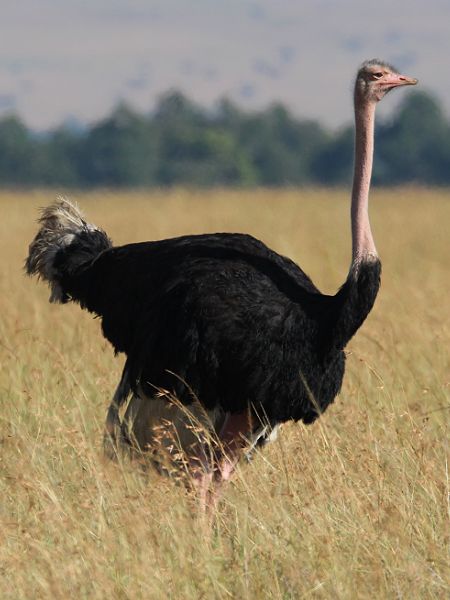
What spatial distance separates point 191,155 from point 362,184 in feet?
221

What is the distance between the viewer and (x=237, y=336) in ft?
15.6

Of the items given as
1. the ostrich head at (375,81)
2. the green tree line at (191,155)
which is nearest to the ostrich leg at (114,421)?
the ostrich head at (375,81)

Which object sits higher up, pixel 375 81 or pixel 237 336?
pixel 375 81

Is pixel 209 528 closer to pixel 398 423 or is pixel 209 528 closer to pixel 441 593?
pixel 441 593

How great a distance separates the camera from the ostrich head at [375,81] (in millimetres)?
5102

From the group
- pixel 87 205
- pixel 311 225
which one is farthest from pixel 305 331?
pixel 87 205

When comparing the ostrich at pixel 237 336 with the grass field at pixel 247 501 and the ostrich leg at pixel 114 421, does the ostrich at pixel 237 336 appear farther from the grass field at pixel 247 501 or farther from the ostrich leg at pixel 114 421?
the grass field at pixel 247 501

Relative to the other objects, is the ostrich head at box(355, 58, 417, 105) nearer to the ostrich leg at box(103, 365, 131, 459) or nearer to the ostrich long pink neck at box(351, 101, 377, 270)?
the ostrich long pink neck at box(351, 101, 377, 270)

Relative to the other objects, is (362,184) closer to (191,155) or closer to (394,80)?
(394,80)

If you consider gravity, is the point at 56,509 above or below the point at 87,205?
above

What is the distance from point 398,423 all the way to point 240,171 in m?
64.1

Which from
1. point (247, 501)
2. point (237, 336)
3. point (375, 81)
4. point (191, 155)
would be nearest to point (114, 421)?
point (237, 336)

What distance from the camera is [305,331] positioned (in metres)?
4.82

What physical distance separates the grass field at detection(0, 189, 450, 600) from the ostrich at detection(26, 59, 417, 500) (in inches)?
6.8
